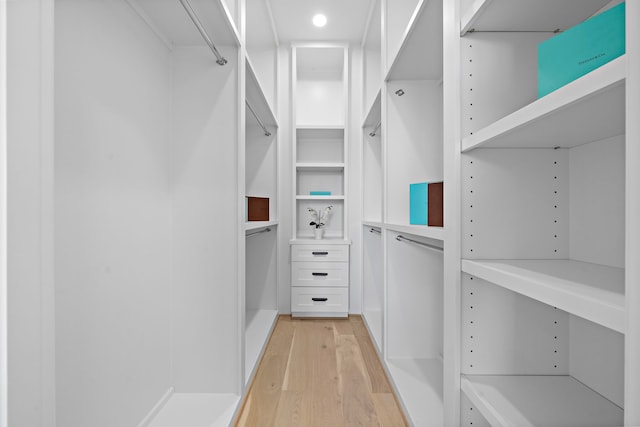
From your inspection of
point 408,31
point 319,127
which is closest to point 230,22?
point 408,31

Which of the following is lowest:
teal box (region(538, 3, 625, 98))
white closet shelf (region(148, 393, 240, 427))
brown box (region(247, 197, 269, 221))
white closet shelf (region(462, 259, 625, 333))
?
white closet shelf (region(148, 393, 240, 427))

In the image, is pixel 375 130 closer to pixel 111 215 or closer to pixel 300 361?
pixel 300 361

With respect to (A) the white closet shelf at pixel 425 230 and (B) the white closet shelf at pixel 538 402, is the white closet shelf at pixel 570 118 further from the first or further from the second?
(B) the white closet shelf at pixel 538 402

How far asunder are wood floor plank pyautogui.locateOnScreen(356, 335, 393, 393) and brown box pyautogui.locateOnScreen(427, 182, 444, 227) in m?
0.95

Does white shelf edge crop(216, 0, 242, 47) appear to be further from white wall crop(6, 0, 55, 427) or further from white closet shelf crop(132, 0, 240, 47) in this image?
white wall crop(6, 0, 55, 427)

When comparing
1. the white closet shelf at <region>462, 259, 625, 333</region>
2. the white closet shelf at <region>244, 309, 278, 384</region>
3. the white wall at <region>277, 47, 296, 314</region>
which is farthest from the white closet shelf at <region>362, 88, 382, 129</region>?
the white closet shelf at <region>244, 309, 278, 384</region>

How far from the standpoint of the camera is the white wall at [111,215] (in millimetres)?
964

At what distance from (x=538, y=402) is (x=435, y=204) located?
29.0 inches

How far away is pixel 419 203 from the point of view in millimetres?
1618

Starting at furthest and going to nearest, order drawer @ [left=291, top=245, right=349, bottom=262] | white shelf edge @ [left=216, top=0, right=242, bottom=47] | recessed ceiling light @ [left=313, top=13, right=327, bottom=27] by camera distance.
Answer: drawer @ [left=291, top=245, right=349, bottom=262]
recessed ceiling light @ [left=313, top=13, right=327, bottom=27]
white shelf edge @ [left=216, top=0, right=242, bottom=47]

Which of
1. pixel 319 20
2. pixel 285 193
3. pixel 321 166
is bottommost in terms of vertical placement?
pixel 285 193

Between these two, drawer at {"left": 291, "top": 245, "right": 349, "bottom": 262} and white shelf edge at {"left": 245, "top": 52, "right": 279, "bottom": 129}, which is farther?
drawer at {"left": 291, "top": 245, "right": 349, "bottom": 262}

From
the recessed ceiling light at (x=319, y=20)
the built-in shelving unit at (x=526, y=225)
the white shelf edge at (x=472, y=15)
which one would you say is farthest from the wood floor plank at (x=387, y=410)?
the recessed ceiling light at (x=319, y=20)

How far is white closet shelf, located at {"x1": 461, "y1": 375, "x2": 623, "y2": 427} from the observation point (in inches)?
31.5
